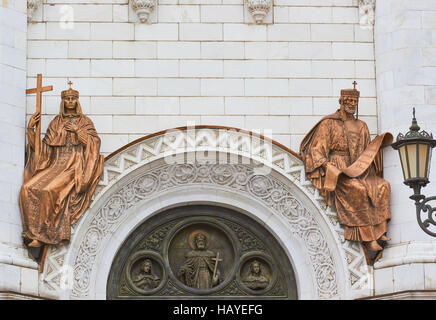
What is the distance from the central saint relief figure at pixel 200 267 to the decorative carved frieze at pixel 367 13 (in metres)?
3.90

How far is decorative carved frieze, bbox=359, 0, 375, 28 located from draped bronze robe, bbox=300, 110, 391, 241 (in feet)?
5.07

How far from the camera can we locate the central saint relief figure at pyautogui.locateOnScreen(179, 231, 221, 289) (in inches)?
611

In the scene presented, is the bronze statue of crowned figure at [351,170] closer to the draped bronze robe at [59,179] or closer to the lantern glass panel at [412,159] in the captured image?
the draped bronze robe at [59,179]

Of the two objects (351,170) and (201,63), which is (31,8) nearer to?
(201,63)

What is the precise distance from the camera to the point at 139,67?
1598cm

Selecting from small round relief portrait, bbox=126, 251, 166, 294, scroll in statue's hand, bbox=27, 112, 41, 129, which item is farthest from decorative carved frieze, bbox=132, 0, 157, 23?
small round relief portrait, bbox=126, 251, 166, 294

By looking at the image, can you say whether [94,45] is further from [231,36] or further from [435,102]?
[435,102]

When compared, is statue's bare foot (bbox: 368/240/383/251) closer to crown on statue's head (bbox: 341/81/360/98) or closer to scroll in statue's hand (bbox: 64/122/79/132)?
crown on statue's head (bbox: 341/81/360/98)

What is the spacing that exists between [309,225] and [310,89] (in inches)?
78.0

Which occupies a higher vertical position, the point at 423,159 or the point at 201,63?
the point at 201,63

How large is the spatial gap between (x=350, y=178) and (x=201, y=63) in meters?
2.75

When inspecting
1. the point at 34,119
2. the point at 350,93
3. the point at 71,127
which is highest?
the point at 350,93

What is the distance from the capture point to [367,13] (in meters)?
16.2

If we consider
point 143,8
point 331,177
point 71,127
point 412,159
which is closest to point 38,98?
point 71,127
